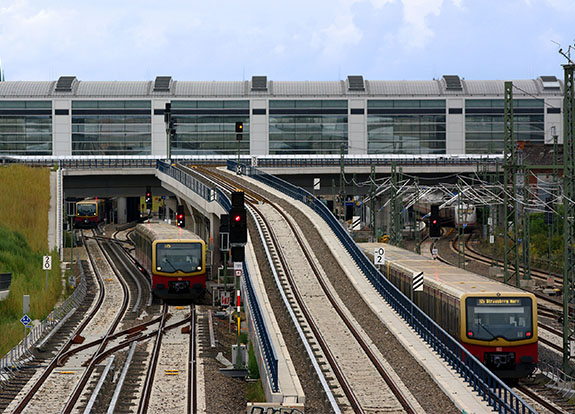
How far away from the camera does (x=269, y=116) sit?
3942 inches

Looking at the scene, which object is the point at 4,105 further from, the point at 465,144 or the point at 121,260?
the point at 465,144

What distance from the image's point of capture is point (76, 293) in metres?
40.6

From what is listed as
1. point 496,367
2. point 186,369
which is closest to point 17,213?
point 186,369

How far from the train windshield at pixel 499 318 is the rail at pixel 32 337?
13604 millimetres

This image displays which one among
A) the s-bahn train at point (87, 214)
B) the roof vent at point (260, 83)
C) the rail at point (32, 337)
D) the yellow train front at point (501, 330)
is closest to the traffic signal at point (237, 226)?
the yellow train front at point (501, 330)

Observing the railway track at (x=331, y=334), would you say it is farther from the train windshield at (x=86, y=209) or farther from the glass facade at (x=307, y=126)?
the glass facade at (x=307, y=126)

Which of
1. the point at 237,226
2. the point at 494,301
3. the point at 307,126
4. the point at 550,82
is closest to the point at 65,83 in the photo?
the point at 307,126

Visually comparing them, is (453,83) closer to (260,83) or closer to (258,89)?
(260,83)

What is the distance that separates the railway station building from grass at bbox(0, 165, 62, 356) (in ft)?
118

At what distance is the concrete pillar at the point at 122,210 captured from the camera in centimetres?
10556

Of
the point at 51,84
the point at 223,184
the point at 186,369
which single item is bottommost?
the point at 186,369

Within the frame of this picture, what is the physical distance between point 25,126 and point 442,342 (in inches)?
3355

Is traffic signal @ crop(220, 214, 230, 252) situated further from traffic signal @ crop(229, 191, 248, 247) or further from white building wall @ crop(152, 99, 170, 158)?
white building wall @ crop(152, 99, 170, 158)

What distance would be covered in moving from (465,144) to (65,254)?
56.8 meters
